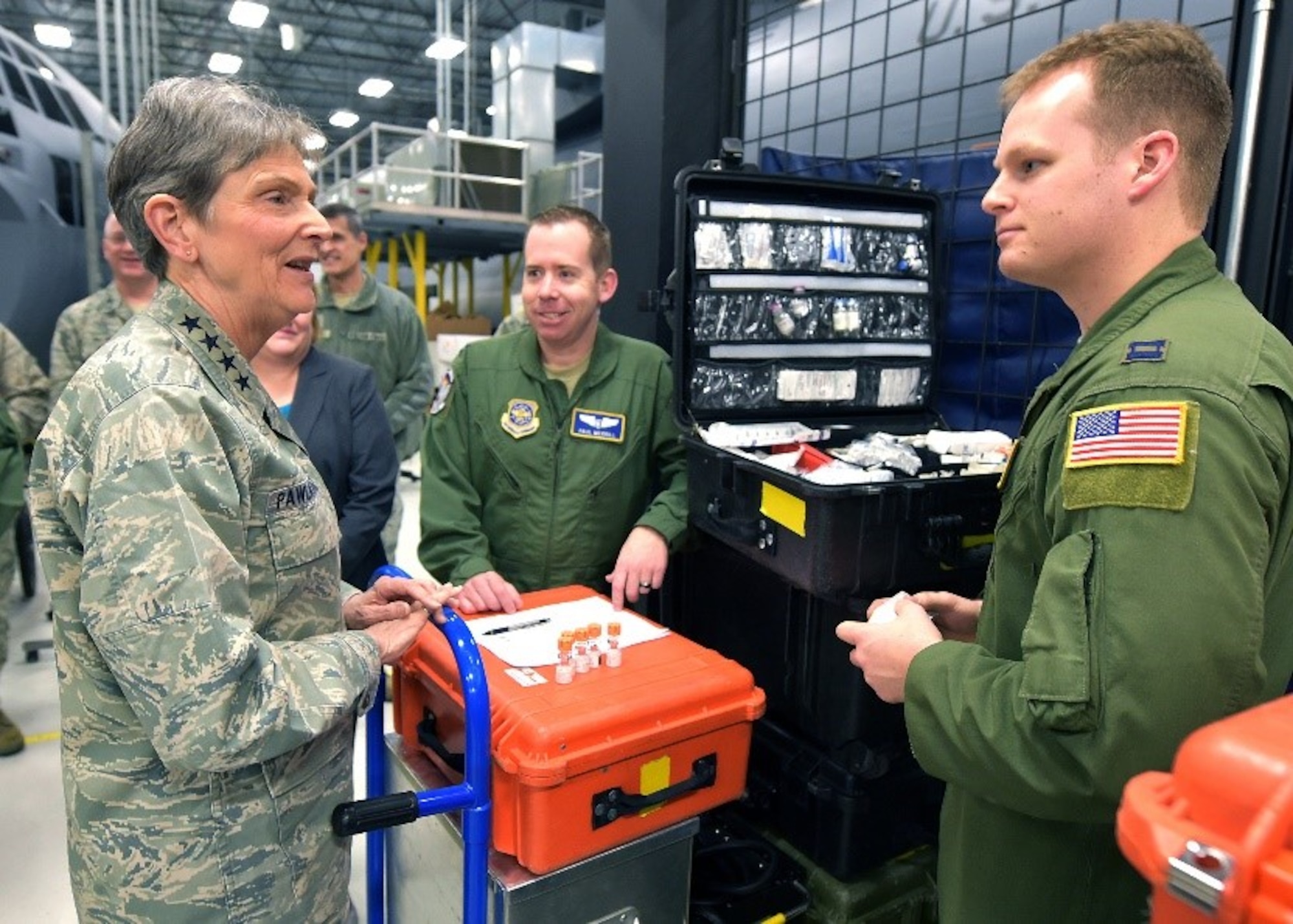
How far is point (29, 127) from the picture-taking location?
533cm

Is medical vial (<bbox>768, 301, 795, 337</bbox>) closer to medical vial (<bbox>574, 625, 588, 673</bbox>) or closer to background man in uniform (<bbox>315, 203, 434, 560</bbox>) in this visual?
medical vial (<bbox>574, 625, 588, 673</bbox>)

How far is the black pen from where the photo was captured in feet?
4.99

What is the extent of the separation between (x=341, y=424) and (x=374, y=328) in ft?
4.53

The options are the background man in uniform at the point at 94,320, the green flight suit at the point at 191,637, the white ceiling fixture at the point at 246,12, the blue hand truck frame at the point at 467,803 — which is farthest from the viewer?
the white ceiling fixture at the point at 246,12

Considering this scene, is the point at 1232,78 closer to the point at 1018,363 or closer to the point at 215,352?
the point at 1018,363

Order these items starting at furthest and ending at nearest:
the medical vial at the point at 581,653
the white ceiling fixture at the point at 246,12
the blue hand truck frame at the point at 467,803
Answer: the white ceiling fixture at the point at 246,12, the medical vial at the point at 581,653, the blue hand truck frame at the point at 467,803

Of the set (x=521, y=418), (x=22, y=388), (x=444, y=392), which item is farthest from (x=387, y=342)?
(x=521, y=418)

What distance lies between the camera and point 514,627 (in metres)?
1.55

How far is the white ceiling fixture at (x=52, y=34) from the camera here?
13.1m

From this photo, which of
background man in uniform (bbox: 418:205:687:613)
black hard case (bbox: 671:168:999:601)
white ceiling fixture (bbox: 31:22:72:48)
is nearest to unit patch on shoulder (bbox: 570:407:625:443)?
background man in uniform (bbox: 418:205:687:613)

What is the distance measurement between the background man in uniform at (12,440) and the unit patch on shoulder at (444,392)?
Result: 147cm

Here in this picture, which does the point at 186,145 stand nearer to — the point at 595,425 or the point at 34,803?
the point at 595,425

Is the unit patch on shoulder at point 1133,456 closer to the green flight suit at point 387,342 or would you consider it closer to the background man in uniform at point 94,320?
the green flight suit at point 387,342

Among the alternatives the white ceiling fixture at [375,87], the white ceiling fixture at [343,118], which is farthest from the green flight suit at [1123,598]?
the white ceiling fixture at [343,118]
